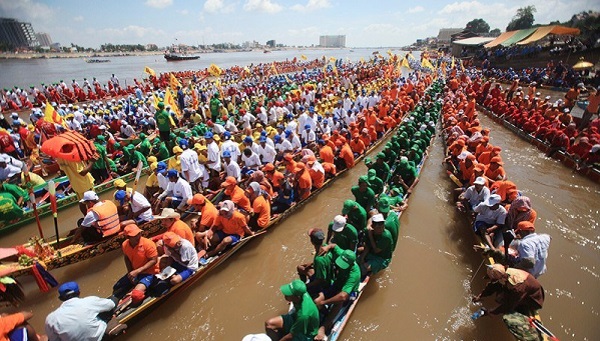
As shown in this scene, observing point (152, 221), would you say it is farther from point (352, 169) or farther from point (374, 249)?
point (352, 169)

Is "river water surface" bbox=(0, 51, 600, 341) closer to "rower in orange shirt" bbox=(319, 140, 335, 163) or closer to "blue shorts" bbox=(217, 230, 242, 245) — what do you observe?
"blue shorts" bbox=(217, 230, 242, 245)

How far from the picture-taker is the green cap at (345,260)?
15.1 ft

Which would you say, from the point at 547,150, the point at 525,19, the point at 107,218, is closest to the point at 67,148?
the point at 107,218

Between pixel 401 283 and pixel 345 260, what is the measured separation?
2.61m

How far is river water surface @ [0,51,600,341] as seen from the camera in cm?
541

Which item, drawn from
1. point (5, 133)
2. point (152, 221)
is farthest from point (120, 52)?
point (152, 221)

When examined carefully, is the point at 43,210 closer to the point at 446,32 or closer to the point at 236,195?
the point at 236,195

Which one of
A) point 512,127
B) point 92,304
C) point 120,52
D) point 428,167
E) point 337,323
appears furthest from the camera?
point 120,52

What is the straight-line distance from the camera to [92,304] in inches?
153

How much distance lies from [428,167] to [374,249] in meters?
8.19

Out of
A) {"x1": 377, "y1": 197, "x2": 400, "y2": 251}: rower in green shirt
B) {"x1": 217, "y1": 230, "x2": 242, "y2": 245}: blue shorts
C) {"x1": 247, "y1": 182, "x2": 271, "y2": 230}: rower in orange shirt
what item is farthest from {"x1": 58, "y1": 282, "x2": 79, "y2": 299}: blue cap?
{"x1": 377, "y1": 197, "x2": 400, "y2": 251}: rower in green shirt

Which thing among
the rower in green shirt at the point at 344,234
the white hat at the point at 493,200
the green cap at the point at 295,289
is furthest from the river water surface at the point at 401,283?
the green cap at the point at 295,289

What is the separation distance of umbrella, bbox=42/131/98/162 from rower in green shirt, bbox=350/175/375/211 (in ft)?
21.4

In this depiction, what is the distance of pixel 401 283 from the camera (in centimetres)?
644
